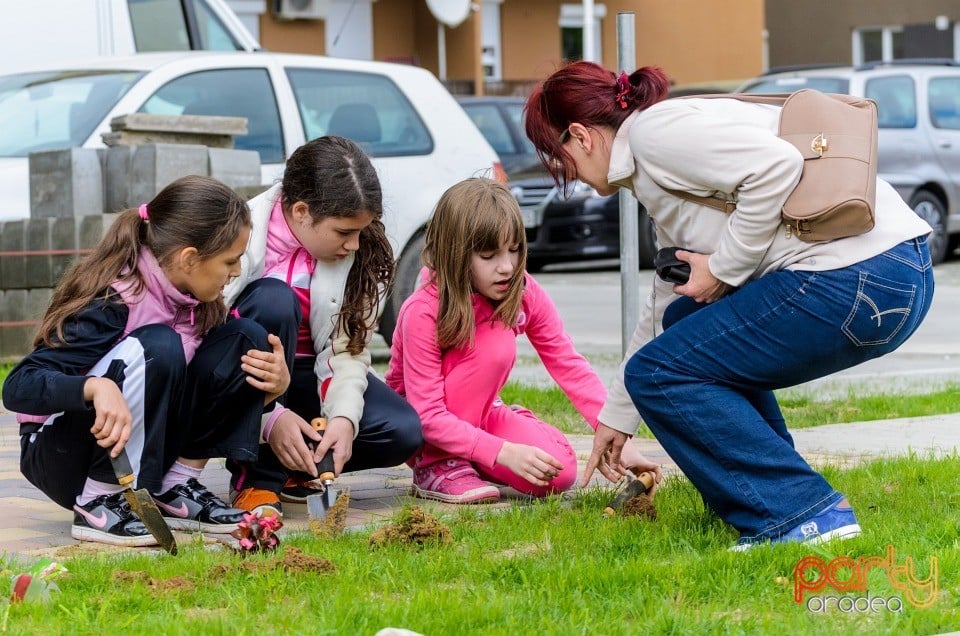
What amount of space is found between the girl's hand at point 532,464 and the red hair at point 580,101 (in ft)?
2.81

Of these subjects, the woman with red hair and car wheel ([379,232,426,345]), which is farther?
car wheel ([379,232,426,345])

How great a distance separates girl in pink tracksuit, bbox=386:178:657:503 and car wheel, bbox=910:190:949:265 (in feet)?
35.3

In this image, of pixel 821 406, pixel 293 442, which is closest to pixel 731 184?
pixel 293 442

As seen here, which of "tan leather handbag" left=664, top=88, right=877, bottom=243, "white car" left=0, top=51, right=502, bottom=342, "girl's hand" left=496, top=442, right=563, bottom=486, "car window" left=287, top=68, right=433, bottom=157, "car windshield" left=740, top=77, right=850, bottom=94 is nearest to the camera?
"tan leather handbag" left=664, top=88, right=877, bottom=243

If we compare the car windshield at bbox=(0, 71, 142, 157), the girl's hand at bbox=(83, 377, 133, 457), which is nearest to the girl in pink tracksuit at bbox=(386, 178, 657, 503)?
the girl's hand at bbox=(83, 377, 133, 457)

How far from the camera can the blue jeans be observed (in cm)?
347

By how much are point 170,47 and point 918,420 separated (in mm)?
6272

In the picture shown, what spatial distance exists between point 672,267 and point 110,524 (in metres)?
1.60

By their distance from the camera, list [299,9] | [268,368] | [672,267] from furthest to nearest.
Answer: [299,9] < [268,368] < [672,267]

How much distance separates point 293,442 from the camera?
415 cm

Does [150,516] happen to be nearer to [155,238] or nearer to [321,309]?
[155,238]

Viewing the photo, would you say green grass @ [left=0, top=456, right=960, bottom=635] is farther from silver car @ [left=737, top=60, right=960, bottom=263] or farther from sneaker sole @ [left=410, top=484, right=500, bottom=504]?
silver car @ [left=737, top=60, right=960, bottom=263]

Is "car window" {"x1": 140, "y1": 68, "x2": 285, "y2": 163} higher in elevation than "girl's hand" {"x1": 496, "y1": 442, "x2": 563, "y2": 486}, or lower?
higher

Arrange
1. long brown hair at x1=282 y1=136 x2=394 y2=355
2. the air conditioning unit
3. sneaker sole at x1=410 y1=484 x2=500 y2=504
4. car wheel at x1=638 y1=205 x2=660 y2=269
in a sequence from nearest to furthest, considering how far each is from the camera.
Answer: long brown hair at x1=282 y1=136 x2=394 y2=355 → sneaker sole at x1=410 y1=484 x2=500 y2=504 → car wheel at x1=638 y1=205 x2=660 y2=269 → the air conditioning unit
